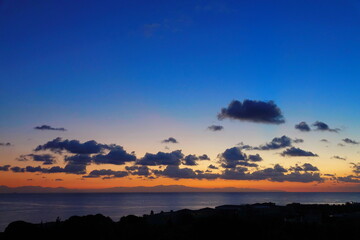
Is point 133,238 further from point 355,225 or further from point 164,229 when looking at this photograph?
point 355,225

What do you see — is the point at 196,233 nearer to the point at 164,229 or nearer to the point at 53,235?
the point at 164,229

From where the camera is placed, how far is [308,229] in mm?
53406

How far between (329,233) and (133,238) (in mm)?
26663

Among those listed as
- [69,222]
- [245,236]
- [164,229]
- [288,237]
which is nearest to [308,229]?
[288,237]

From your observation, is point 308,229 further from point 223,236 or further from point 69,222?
point 69,222

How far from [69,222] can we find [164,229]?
13353mm

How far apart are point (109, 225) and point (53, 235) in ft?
30.0

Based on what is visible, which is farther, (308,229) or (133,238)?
(308,229)

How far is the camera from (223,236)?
4684cm

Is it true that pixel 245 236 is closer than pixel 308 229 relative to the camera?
Yes

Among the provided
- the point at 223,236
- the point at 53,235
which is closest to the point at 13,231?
the point at 53,235

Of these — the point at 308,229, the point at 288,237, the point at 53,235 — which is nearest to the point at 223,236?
the point at 288,237

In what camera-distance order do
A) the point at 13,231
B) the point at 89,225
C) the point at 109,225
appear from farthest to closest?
1. the point at 109,225
2. the point at 89,225
3. the point at 13,231

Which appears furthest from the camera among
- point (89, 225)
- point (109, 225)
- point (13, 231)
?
point (109, 225)
